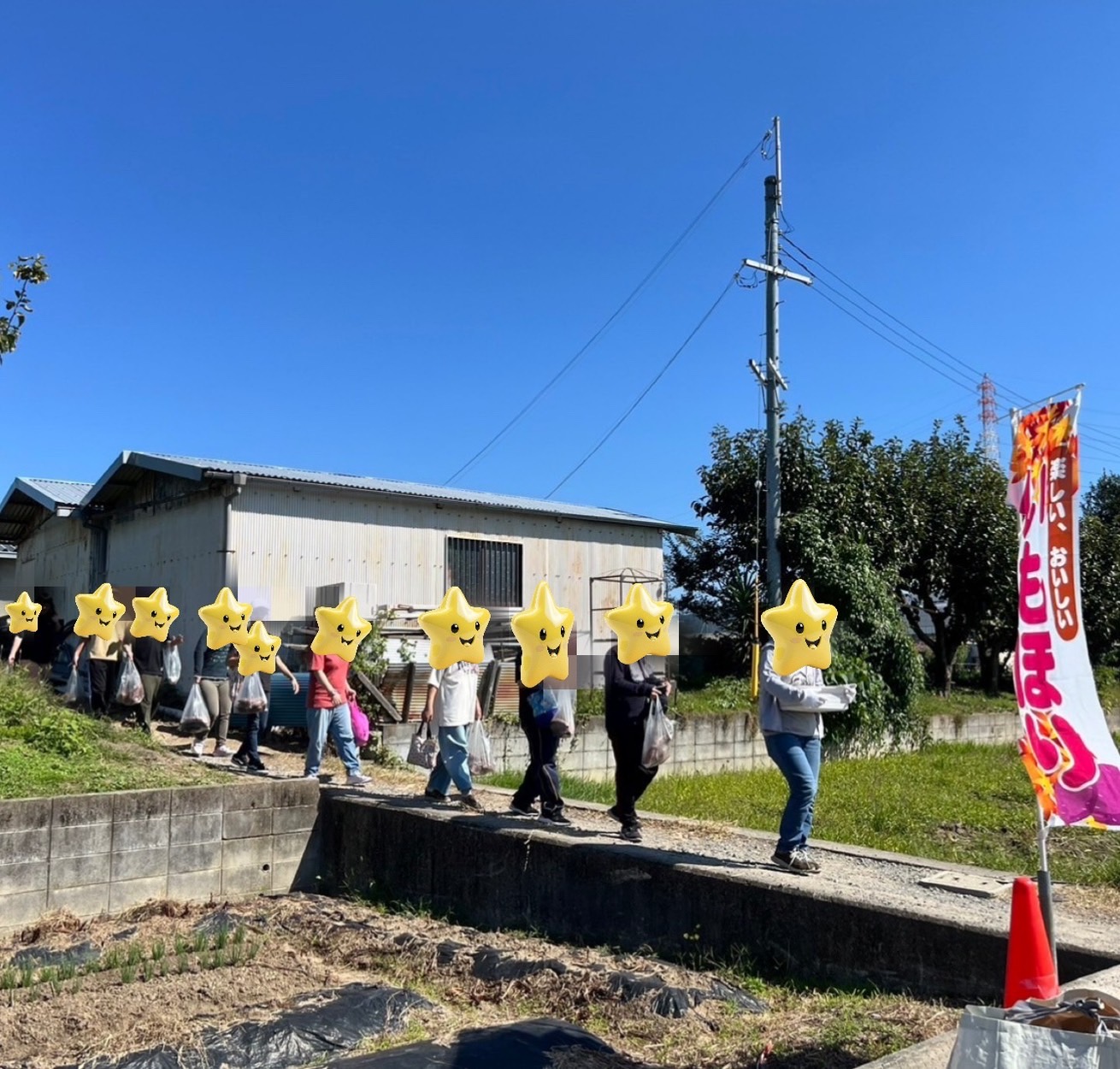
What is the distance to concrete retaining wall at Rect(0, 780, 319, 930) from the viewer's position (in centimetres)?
721

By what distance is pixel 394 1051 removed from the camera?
188 inches

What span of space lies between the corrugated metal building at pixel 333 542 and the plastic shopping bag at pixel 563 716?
5.33m

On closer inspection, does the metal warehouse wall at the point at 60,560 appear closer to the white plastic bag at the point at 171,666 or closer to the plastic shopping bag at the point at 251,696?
the white plastic bag at the point at 171,666

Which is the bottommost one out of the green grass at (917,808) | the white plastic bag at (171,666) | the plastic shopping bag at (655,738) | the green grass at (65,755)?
the green grass at (917,808)

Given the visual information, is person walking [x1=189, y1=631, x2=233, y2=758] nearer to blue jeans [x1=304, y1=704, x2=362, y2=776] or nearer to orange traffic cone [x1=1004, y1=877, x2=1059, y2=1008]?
blue jeans [x1=304, y1=704, x2=362, y2=776]

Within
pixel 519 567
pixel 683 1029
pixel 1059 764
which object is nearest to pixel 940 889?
pixel 683 1029

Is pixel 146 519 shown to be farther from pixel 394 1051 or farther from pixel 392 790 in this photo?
pixel 394 1051

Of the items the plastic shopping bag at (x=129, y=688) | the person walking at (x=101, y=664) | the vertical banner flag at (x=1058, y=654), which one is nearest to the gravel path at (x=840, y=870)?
the vertical banner flag at (x=1058, y=654)

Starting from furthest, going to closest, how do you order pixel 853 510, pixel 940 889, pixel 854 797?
pixel 853 510 → pixel 854 797 → pixel 940 889

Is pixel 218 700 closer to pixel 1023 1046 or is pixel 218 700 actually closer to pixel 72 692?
pixel 72 692

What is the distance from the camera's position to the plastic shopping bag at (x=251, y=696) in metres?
10.6

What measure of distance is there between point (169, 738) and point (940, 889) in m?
9.17

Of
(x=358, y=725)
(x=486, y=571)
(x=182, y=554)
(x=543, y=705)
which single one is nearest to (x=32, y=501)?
(x=182, y=554)

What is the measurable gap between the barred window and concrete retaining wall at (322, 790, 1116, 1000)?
7.18 meters
